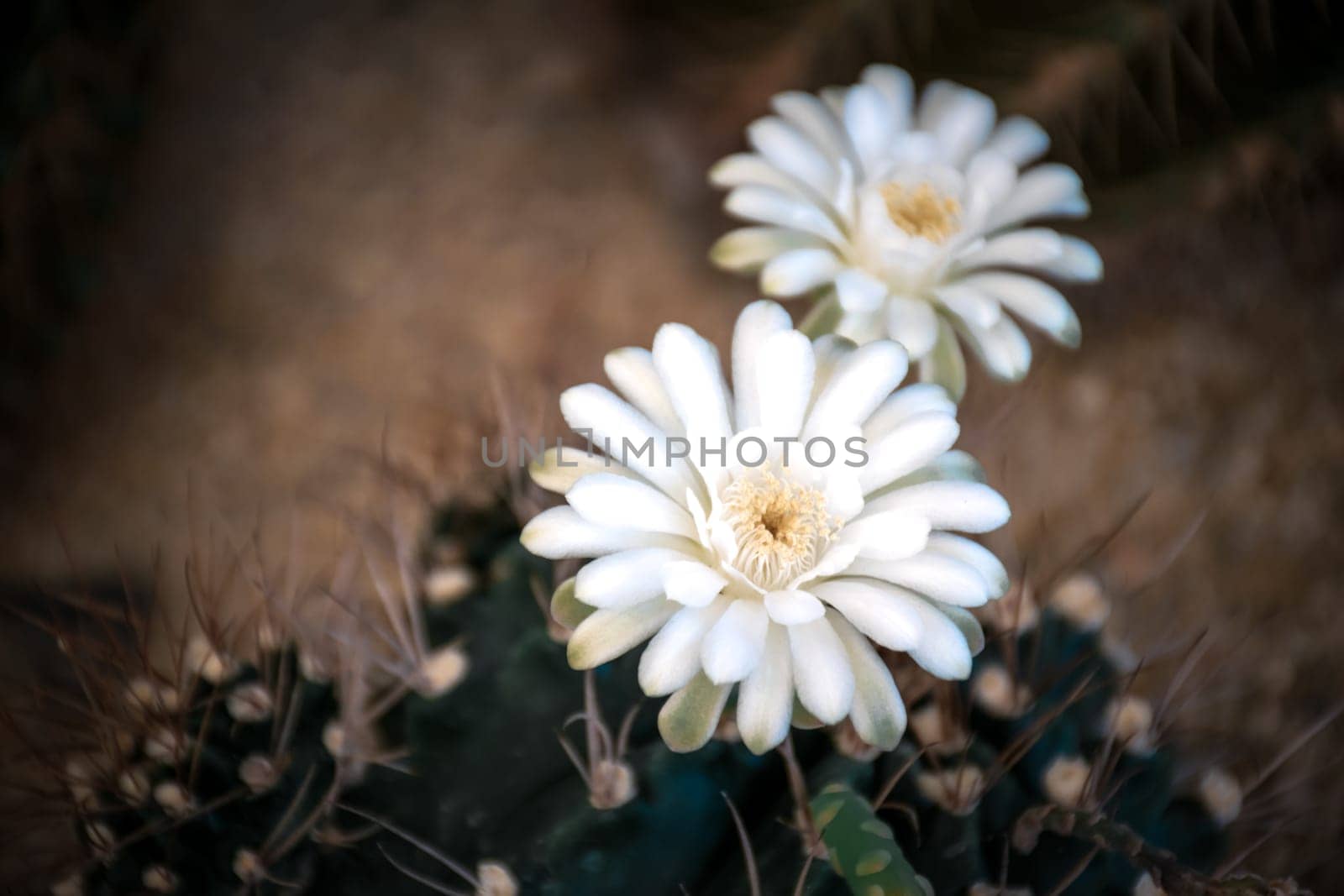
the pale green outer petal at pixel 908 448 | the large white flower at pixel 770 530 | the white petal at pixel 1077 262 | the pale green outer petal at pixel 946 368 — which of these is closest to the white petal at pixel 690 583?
the large white flower at pixel 770 530

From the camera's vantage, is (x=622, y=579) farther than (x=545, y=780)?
No

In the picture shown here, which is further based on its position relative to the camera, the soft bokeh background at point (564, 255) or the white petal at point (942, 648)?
the soft bokeh background at point (564, 255)

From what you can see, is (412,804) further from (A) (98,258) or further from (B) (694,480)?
(A) (98,258)

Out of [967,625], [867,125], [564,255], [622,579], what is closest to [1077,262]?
[867,125]

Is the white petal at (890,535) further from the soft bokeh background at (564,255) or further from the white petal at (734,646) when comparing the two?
the soft bokeh background at (564,255)

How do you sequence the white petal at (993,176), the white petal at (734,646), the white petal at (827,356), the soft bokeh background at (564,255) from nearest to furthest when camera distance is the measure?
the white petal at (734,646) < the white petal at (827,356) < the white petal at (993,176) < the soft bokeh background at (564,255)

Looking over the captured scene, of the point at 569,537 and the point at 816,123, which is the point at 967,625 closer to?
the point at 569,537
